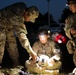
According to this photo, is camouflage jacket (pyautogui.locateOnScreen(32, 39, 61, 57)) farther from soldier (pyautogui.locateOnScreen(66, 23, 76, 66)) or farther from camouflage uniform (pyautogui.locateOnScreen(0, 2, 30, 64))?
soldier (pyautogui.locateOnScreen(66, 23, 76, 66))

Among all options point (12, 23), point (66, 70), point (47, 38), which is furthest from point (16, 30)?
point (66, 70)

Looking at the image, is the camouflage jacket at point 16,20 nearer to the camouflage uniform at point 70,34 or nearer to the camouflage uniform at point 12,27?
the camouflage uniform at point 12,27

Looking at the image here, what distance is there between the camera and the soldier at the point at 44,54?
944 centimetres

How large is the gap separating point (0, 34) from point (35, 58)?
1.42 m

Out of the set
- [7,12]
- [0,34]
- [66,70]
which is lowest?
[66,70]

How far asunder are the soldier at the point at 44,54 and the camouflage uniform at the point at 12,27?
503 mm

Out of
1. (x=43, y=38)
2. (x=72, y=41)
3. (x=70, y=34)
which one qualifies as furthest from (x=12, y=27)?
(x=72, y=41)

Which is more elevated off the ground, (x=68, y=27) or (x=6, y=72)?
(x=68, y=27)

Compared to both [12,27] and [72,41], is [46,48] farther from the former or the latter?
[12,27]

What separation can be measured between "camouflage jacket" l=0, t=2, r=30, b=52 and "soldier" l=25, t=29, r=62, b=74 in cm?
50

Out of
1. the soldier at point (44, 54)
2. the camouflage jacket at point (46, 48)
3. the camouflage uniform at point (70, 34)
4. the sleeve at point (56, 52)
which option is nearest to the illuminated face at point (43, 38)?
the soldier at point (44, 54)

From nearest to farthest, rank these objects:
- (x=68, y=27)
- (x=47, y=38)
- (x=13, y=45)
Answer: (x=68, y=27)
(x=47, y=38)
(x=13, y=45)

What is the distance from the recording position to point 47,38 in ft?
32.3

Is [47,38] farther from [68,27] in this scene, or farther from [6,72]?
[6,72]
